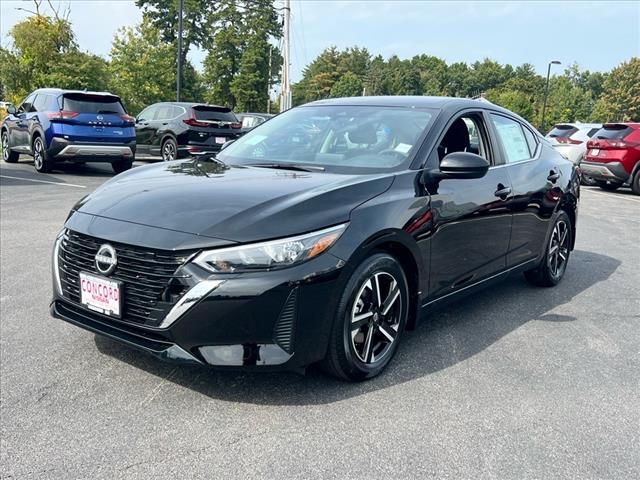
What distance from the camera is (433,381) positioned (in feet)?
11.2

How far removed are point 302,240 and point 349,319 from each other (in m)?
0.54

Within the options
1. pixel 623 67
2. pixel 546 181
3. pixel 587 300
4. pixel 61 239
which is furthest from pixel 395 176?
pixel 623 67

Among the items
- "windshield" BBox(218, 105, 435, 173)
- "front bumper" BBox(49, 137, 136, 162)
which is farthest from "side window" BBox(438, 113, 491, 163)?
"front bumper" BBox(49, 137, 136, 162)

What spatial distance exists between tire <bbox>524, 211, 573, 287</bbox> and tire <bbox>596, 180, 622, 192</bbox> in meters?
10.4

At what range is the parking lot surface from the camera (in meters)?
2.55

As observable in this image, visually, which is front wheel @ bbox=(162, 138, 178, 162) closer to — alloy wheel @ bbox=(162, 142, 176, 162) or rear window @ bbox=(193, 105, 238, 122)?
alloy wheel @ bbox=(162, 142, 176, 162)

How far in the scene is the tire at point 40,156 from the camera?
1273 cm

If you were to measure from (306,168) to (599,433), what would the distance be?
7.12 feet

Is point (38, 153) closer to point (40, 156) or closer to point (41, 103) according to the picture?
point (40, 156)

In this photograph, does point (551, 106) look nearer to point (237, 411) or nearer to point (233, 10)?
point (233, 10)

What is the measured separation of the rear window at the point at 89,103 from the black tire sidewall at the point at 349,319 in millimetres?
10960

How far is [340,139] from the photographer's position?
162 inches

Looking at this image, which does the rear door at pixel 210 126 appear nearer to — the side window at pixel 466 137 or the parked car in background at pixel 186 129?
the parked car in background at pixel 186 129

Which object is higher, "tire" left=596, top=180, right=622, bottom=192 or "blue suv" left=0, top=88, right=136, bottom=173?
"blue suv" left=0, top=88, right=136, bottom=173
